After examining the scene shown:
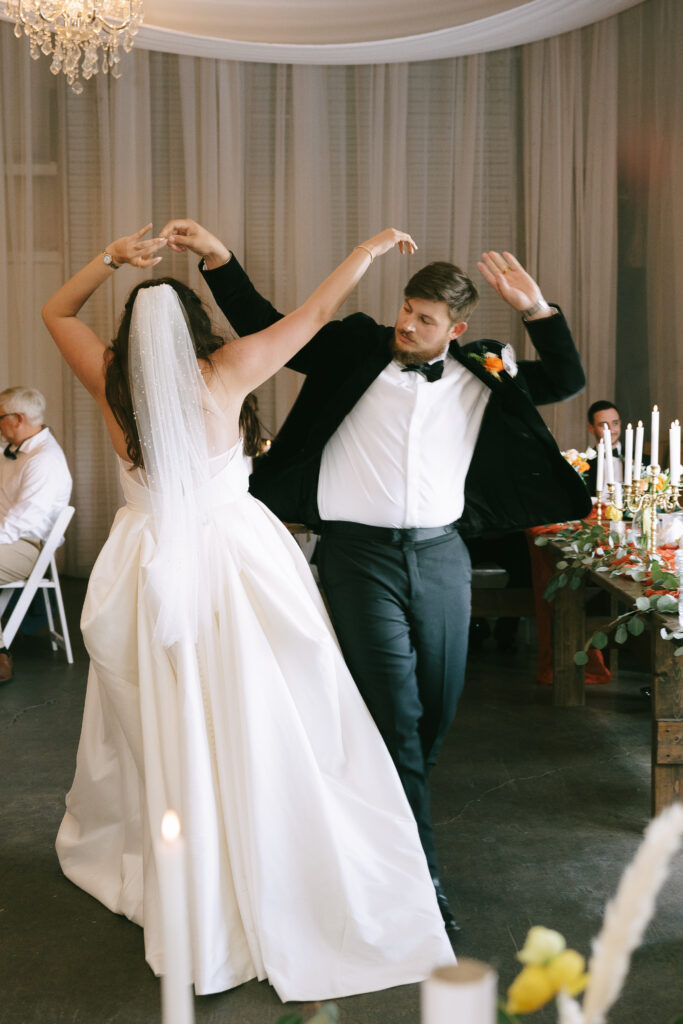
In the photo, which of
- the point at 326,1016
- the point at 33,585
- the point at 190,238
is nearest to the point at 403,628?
the point at 190,238

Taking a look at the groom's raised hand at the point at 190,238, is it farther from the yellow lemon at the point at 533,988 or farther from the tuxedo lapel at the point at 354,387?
the yellow lemon at the point at 533,988

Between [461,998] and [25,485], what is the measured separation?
17.0 ft

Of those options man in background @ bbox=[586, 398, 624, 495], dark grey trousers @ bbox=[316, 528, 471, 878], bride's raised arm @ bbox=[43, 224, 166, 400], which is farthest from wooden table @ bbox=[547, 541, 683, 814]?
man in background @ bbox=[586, 398, 624, 495]

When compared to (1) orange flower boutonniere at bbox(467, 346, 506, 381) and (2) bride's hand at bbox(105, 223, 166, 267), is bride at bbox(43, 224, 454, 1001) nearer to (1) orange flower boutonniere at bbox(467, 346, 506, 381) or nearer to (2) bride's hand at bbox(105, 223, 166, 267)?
(2) bride's hand at bbox(105, 223, 166, 267)

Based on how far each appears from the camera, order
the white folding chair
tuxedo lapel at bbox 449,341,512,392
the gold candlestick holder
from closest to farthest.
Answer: tuxedo lapel at bbox 449,341,512,392 → the gold candlestick holder → the white folding chair

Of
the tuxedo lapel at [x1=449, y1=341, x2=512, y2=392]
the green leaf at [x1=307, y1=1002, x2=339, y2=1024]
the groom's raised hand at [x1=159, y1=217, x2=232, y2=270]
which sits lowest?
the green leaf at [x1=307, y1=1002, x2=339, y2=1024]

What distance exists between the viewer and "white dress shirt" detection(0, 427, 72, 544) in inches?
207

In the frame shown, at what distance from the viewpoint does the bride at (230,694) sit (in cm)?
235

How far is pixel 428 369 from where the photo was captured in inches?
106

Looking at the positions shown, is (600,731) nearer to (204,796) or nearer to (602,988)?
(204,796)

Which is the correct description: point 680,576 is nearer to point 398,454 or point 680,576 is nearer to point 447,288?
point 398,454

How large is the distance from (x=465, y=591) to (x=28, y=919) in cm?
150

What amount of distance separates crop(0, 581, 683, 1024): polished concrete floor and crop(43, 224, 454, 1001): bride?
0.46 feet

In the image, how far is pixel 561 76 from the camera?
8016mm
